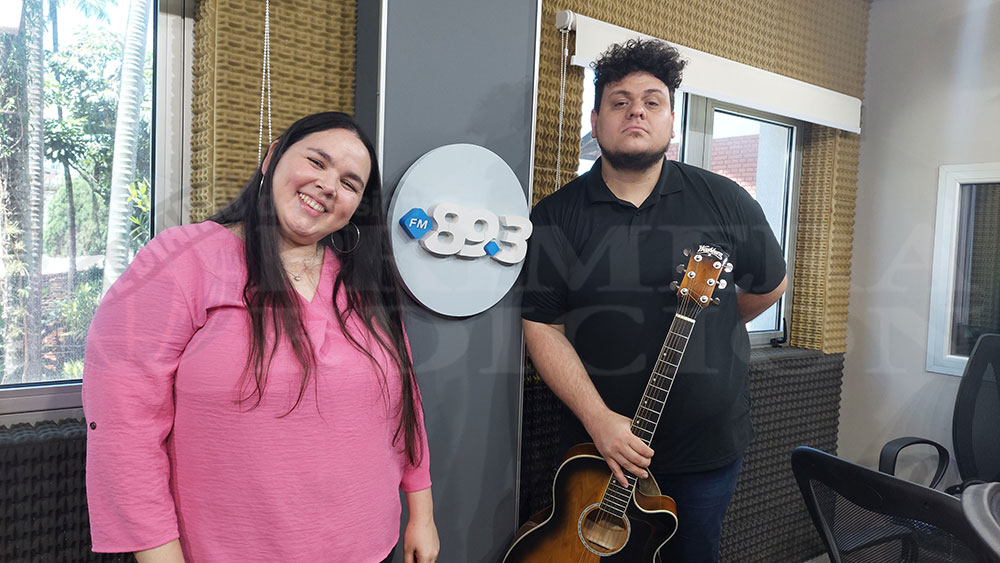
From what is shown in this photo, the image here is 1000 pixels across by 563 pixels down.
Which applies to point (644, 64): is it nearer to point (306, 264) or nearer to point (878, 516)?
point (306, 264)

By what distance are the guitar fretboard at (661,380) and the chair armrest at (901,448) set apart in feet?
3.12

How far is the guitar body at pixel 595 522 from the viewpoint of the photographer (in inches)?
54.2

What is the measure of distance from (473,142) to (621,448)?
74 cm

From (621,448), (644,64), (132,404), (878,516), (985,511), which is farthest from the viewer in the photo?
(644,64)

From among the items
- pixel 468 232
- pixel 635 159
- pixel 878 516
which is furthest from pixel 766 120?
pixel 878 516

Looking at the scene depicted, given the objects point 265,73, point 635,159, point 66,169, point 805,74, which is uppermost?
point 805,74

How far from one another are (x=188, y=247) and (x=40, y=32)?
60 cm

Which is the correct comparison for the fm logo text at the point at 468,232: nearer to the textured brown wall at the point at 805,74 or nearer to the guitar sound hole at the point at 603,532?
the textured brown wall at the point at 805,74

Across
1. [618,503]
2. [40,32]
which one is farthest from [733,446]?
[40,32]

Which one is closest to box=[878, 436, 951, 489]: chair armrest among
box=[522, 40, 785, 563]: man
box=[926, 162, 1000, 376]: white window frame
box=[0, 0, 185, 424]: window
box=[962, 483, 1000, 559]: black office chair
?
box=[926, 162, 1000, 376]: white window frame

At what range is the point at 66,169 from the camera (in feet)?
3.92

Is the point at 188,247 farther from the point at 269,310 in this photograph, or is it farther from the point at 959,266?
the point at 959,266

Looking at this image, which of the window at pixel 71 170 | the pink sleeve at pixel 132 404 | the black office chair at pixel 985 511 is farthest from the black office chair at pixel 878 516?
the window at pixel 71 170

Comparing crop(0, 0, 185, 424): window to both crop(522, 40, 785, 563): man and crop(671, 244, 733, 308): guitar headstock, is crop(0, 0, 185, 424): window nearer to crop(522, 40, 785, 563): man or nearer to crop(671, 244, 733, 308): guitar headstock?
crop(522, 40, 785, 563): man
